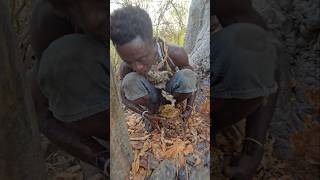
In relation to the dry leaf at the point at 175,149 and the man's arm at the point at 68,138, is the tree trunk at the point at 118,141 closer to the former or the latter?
the man's arm at the point at 68,138

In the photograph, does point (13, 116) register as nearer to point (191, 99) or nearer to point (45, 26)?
point (45, 26)

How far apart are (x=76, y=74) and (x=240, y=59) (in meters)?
1.00

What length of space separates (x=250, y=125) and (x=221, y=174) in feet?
1.14

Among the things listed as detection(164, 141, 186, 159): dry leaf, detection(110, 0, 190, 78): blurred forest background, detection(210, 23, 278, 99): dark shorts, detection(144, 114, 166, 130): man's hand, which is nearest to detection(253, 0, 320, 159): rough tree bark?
detection(210, 23, 278, 99): dark shorts

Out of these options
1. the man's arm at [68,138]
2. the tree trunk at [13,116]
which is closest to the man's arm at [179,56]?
the man's arm at [68,138]

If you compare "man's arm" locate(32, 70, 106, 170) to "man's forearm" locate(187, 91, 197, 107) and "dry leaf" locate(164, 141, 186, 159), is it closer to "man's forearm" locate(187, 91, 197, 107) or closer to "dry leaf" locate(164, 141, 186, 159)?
"dry leaf" locate(164, 141, 186, 159)

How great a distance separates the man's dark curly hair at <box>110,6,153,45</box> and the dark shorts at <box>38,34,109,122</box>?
14 cm

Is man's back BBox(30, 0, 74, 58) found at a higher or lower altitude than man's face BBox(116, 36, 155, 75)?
higher

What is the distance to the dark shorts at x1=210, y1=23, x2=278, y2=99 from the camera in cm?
387

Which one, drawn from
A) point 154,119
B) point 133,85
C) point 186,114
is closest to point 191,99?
point 186,114

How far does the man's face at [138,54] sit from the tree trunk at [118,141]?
128 mm

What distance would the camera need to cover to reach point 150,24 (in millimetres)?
3863

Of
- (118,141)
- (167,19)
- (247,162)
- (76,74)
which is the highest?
(167,19)

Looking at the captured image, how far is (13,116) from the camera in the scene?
3875mm
